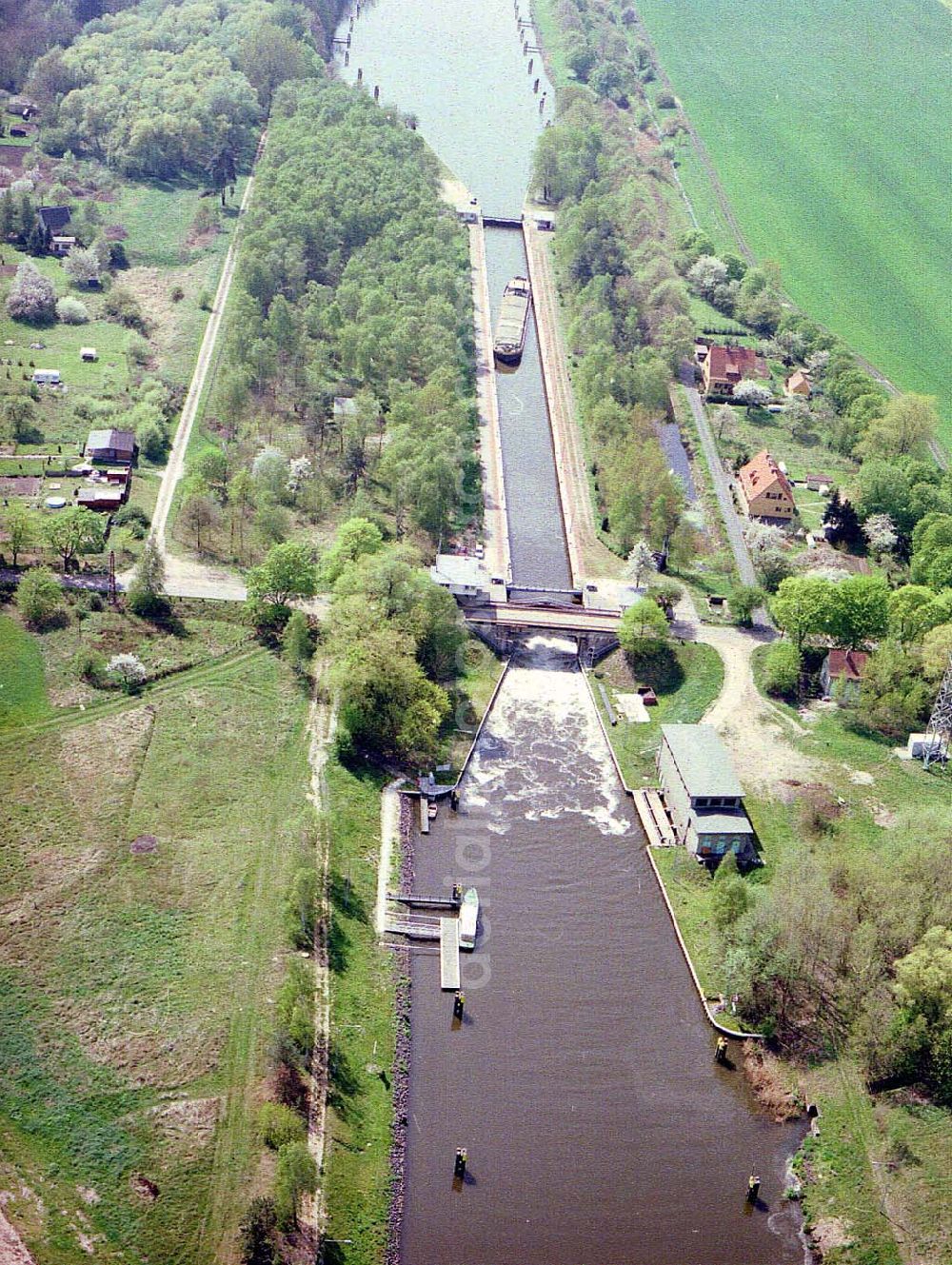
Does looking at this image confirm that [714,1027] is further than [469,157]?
No

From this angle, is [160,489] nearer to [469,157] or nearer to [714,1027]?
[714,1027]

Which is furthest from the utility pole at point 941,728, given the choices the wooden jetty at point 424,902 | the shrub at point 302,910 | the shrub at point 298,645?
the shrub at point 302,910

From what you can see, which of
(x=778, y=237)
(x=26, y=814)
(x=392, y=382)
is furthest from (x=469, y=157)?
(x=26, y=814)

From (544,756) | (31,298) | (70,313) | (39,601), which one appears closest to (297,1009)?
(544,756)

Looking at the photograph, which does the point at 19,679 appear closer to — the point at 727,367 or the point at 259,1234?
the point at 259,1234

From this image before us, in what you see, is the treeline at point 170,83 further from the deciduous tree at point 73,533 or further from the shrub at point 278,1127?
the shrub at point 278,1127

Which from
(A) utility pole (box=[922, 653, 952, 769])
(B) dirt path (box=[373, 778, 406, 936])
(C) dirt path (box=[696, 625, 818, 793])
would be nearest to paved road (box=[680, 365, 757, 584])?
(C) dirt path (box=[696, 625, 818, 793])

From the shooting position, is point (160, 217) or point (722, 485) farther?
point (160, 217)
